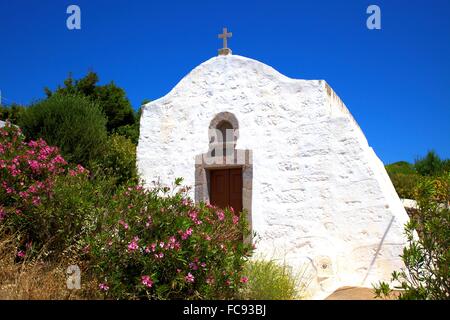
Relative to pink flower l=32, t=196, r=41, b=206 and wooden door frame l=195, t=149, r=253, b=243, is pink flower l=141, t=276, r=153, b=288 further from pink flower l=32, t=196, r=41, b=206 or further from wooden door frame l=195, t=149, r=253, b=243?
wooden door frame l=195, t=149, r=253, b=243

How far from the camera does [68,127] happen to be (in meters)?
9.04

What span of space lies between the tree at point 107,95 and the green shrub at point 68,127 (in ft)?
24.8

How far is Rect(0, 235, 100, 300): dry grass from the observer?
504cm

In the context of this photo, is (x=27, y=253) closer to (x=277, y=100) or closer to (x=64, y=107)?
(x=64, y=107)

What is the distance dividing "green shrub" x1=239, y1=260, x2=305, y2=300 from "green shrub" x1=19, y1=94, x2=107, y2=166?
428 centimetres

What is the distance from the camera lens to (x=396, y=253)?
7.27 metres

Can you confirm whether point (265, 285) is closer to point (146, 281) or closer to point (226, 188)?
point (146, 281)

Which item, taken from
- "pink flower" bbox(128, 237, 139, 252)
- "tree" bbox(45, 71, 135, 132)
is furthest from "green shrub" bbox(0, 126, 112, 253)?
"tree" bbox(45, 71, 135, 132)

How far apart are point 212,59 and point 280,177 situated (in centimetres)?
304

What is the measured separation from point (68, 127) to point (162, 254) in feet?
15.7

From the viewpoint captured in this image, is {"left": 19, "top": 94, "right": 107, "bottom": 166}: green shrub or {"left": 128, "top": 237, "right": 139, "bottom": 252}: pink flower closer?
{"left": 128, "top": 237, "right": 139, "bottom": 252}: pink flower

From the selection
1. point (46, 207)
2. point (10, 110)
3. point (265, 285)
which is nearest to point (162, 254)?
point (265, 285)

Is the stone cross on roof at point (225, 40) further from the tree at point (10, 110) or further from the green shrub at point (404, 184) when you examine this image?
the tree at point (10, 110)
